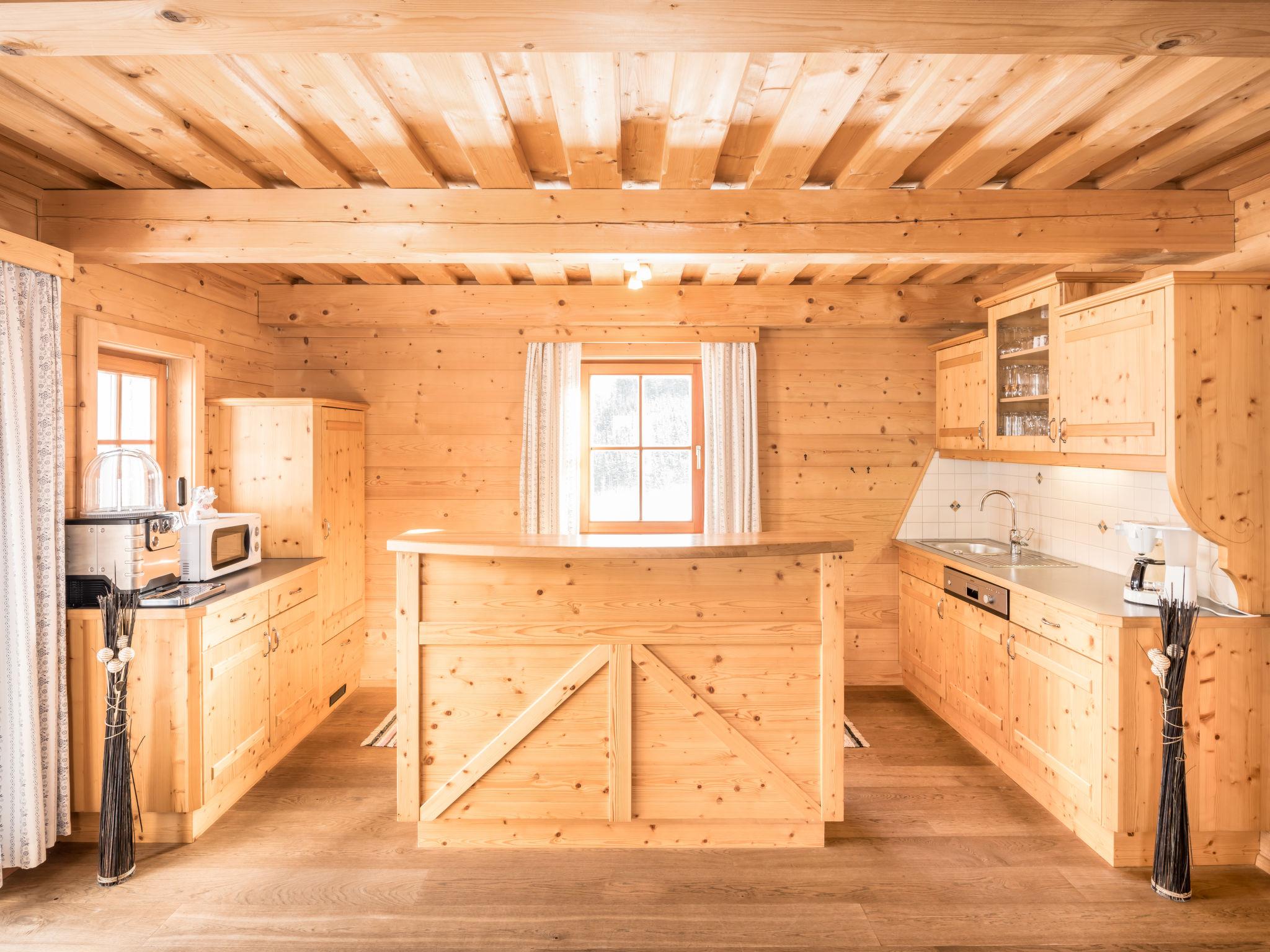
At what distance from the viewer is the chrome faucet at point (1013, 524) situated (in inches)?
167

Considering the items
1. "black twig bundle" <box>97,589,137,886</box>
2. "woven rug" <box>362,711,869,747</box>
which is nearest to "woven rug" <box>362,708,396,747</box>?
"woven rug" <box>362,711,869,747</box>

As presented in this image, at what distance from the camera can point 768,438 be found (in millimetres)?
4855

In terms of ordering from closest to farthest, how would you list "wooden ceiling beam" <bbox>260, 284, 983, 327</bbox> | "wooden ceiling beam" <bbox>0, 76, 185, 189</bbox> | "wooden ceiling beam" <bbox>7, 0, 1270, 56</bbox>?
"wooden ceiling beam" <bbox>7, 0, 1270, 56</bbox> → "wooden ceiling beam" <bbox>0, 76, 185, 189</bbox> → "wooden ceiling beam" <bbox>260, 284, 983, 327</bbox>

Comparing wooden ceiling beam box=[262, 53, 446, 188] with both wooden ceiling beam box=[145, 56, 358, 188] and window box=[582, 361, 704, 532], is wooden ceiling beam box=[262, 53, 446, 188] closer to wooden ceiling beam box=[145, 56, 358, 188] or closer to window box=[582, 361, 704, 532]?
wooden ceiling beam box=[145, 56, 358, 188]

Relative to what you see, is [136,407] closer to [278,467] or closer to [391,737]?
[278,467]

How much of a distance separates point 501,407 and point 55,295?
8.05 feet

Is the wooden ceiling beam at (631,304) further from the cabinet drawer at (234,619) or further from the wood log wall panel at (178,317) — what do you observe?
the cabinet drawer at (234,619)

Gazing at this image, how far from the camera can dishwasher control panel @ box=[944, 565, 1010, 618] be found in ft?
11.3

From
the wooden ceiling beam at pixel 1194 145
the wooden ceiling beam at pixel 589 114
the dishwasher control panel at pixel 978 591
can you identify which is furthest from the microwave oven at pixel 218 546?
the wooden ceiling beam at pixel 1194 145

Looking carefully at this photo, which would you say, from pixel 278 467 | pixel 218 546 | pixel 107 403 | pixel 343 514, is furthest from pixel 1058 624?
pixel 107 403

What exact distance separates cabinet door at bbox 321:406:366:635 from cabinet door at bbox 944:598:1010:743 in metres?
3.51

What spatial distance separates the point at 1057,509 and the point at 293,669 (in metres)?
4.22

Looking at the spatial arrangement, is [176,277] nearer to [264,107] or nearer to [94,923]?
[264,107]

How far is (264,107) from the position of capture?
2.25 meters
